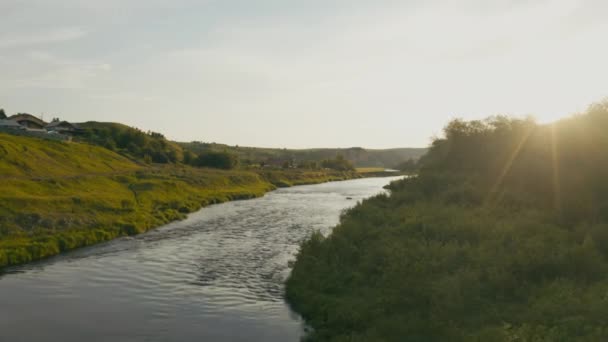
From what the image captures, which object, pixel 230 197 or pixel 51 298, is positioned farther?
pixel 230 197

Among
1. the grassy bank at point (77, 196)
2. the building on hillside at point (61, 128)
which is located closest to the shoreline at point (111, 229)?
the grassy bank at point (77, 196)

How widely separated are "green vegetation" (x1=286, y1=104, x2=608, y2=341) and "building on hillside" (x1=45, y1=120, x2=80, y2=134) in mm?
116686

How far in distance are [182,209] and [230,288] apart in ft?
132

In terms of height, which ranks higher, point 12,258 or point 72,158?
point 72,158

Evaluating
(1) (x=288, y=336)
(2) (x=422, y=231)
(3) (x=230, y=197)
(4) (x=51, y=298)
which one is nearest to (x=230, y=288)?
(1) (x=288, y=336)

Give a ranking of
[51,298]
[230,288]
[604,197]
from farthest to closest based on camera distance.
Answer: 1. [604,197]
2. [230,288]
3. [51,298]

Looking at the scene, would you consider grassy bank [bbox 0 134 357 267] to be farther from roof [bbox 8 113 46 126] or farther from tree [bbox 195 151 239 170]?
roof [bbox 8 113 46 126]

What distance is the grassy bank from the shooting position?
41.0 metres

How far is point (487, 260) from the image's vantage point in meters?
24.9

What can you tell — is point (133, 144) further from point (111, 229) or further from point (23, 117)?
point (111, 229)

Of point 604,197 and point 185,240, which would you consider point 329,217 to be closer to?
point 185,240

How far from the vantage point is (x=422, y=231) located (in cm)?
3394

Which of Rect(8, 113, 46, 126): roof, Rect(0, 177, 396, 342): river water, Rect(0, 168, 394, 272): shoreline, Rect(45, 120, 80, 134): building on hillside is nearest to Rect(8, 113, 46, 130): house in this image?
Rect(8, 113, 46, 126): roof

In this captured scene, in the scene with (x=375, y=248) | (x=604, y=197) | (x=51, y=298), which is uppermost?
(x=604, y=197)
